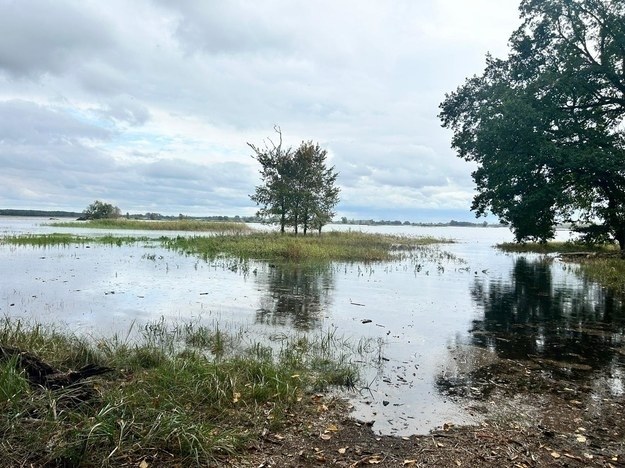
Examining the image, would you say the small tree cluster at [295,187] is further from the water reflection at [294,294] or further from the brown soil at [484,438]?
the brown soil at [484,438]

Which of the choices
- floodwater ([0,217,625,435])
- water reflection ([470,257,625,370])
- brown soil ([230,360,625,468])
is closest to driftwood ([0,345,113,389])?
brown soil ([230,360,625,468])

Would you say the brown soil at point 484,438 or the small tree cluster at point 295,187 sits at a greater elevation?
the small tree cluster at point 295,187

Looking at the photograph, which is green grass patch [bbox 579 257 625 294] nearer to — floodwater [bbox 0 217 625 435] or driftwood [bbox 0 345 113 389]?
floodwater [bbox 0 217 625 435]

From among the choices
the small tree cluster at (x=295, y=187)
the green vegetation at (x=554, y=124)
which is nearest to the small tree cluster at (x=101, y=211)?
the small tree cluster at (x=295, y=187)

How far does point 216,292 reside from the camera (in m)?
14.7

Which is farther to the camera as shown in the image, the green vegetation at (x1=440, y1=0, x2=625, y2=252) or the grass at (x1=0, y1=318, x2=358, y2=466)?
the green vegetation at (x1=440, y1=0, x2=625, y2=252)

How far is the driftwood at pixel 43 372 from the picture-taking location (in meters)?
5.20

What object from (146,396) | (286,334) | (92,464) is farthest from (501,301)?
(92,464)

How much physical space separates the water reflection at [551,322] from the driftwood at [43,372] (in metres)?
7.52

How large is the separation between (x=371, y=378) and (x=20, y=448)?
15.9 feet

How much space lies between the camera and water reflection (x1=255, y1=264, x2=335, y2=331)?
1124cm

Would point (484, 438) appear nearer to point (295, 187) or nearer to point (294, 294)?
point (294, 294)

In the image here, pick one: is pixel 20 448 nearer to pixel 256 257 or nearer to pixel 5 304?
pixel 5 304

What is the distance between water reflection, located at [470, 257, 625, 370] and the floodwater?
0.14 ft
